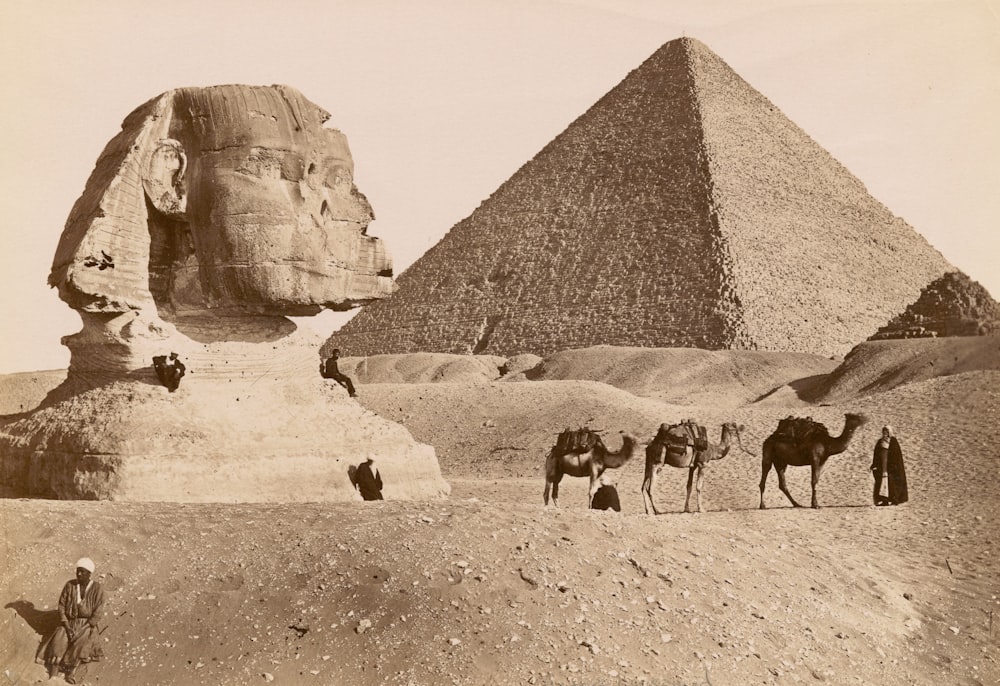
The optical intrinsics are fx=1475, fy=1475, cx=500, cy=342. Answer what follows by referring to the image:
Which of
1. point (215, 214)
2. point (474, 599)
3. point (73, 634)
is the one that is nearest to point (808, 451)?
point (215, 214)

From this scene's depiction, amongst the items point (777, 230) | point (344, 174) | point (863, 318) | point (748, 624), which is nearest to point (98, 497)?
point (344, 174)

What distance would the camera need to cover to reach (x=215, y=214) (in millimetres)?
9461

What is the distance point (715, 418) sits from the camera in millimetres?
18812

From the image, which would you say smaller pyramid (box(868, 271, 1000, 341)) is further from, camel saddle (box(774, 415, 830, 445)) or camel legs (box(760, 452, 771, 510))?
camel legs (box(760, 452, 771, 510))

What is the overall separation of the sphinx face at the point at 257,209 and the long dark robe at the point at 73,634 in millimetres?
3358

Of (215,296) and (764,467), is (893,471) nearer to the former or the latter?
(764,467)

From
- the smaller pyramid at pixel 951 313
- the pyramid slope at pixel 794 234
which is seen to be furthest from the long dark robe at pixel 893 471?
the pyramid slope at pixel 794 234

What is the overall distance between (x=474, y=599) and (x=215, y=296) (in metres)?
3.62

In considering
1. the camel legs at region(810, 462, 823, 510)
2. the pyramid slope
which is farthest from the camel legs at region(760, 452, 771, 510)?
the pyramid slope

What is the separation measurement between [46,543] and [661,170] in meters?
75.4

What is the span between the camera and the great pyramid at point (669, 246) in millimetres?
68375

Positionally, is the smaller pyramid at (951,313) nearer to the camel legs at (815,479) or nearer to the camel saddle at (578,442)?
the camel legs at (815,479)

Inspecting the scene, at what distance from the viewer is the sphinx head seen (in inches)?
368

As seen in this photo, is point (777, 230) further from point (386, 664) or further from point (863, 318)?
point (386, 664)
